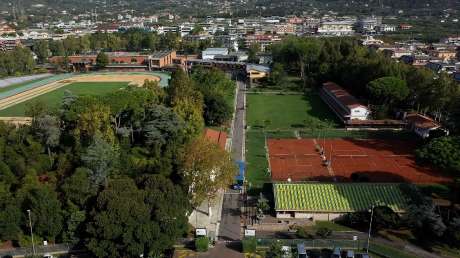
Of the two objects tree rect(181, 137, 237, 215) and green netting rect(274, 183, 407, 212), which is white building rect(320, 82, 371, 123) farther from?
tree rect(181, 137, 237, 215)

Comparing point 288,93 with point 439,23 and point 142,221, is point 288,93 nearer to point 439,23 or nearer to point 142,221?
point 142,221

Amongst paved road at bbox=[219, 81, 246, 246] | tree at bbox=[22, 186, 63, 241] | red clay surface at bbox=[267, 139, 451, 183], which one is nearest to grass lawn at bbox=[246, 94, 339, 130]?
red clay surface at bbox=[267, 139, 451, 183]

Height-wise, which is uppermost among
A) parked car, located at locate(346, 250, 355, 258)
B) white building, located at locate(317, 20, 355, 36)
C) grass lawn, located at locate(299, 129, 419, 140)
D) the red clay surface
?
white building, located at locate(317, 20, 355, 36)

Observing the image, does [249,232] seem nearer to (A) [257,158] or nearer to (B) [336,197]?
(B) [336,197]

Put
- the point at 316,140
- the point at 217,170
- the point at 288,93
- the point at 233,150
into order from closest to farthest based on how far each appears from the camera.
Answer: the point at 217,170
the point at 233,150
the point at 316,140
the point at 288,93

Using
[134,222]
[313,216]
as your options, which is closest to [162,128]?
[134,222]

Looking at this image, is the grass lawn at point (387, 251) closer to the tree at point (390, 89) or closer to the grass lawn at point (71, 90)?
the tree at point (390, 89)

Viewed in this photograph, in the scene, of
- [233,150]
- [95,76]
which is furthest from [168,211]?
[95,76]
